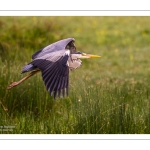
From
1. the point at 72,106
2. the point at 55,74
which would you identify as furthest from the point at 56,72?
the point at 72,106

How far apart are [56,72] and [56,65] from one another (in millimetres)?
123

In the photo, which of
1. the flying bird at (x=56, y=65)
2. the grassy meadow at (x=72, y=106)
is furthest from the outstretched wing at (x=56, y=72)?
the grassy meadow at (x=72, y=106)

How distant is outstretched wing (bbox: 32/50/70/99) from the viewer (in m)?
4.42

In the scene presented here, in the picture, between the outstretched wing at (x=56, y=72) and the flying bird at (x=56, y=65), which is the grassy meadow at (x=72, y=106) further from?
the outstretched wing at (x=56, y=72)

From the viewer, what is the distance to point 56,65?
4691mm

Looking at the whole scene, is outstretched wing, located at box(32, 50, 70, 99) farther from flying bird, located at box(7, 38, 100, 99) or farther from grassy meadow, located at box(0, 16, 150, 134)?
grassy meadow, located at box(0, 16, 150, 134)

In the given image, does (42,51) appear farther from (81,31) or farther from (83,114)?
(81,31)

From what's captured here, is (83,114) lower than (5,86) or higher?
lower

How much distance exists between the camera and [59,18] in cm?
991

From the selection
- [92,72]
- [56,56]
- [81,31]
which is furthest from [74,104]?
[81,31]

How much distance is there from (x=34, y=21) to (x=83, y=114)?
4.28 meters

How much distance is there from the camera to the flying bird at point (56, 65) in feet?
14.6

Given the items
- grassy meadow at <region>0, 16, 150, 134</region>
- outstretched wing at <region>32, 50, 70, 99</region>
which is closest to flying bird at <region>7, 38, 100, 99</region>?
outstretched wing at <region>32, 50, 70, 99</region>

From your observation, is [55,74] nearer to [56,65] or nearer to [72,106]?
[56,65]
